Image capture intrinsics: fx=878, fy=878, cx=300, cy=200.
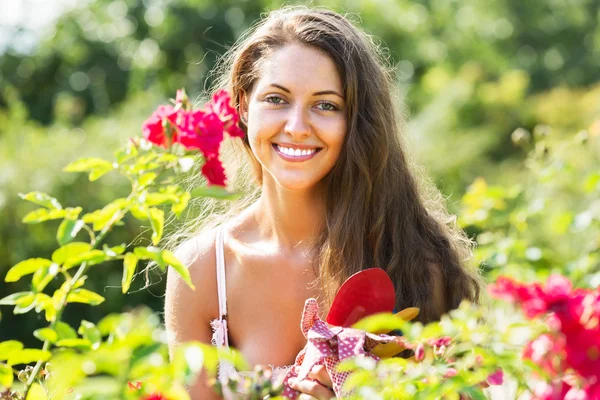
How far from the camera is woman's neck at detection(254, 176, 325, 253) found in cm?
259

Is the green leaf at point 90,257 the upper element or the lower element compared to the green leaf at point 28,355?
upper

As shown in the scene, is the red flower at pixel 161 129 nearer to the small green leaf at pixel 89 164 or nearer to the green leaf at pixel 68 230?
the small green leaf at pixel 89 164

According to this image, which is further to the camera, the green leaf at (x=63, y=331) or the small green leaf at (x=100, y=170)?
the small green leaf at (x=100, y=170)

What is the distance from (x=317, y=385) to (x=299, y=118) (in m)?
0.73

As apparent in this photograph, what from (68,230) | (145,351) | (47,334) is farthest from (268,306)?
(145,351)

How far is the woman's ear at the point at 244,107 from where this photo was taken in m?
2.64

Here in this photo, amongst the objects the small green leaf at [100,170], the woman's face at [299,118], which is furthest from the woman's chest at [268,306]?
the small green leaf at [100,170]

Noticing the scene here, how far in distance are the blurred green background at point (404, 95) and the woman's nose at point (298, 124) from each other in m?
0.73

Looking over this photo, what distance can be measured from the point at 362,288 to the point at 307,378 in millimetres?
256

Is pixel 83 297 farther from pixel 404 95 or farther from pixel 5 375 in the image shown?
pixel 404 95

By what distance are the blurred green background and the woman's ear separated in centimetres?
65

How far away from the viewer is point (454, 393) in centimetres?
130

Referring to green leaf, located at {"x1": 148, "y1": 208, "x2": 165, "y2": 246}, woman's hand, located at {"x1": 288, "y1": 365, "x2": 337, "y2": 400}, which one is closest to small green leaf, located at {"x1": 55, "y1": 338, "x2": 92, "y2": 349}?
green leaf, located at {"x1": 148, "y1": 208, "x2": 165, "y2": 246}

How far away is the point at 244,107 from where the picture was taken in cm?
266
